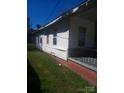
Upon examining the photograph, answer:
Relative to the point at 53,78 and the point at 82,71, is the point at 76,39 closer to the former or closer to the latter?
the point at 82,71

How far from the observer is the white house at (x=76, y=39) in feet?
6.86

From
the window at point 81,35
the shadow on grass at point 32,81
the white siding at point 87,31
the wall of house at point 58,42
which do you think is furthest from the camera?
the window at point 81,35

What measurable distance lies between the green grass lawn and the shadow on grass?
0.03 metres

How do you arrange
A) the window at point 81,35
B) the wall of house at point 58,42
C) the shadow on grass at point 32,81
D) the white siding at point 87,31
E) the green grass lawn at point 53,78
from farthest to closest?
the window at point 81,35 < the white siding at point 87,31 < the wall of house at point 58,42 < the green grass lawn at point 53,78 < the shadow on grass at point 32,81

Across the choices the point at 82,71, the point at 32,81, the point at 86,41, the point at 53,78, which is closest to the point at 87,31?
the point at 86,41

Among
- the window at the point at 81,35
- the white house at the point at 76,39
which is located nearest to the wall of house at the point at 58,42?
the white house at the point at 76,39

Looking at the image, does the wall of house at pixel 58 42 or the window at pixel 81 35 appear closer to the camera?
the wall of house at pixel 58 42

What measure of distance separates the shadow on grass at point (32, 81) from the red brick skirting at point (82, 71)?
1.14 ft

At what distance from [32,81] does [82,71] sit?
24.7 inches

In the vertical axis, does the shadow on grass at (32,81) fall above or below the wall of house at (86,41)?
below

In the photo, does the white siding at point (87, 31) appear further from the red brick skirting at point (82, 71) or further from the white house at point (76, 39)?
the red brick skirting at point (82, 71)

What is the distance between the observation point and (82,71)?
7.43ft

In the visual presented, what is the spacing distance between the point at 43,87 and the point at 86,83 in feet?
1.44

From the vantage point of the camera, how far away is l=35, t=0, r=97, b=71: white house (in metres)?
2.09
